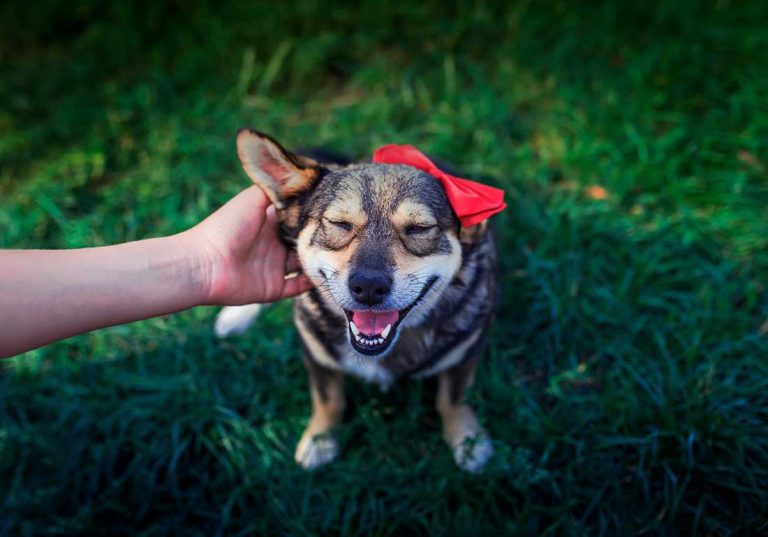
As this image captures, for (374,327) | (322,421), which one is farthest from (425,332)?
(322,421)

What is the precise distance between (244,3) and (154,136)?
138 centimetres

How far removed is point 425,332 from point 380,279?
1.82 ft

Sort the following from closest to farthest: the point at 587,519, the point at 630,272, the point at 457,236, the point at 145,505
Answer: the point at 457,236
the point at 587,519
the point at 145,505
the point at 630,272

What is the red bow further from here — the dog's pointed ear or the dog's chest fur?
the dog's pointed ear

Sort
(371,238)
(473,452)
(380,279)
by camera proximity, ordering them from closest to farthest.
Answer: (380,279) < (371,238) < (473,452)

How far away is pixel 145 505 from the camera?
282 centimetres

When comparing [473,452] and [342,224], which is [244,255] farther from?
[473,452]

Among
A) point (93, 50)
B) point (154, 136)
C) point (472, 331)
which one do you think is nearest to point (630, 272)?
point (472, 331)

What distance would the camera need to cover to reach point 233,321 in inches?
133

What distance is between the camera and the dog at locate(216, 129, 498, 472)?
229 centimetres

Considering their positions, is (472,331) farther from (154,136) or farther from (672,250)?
(154,136)

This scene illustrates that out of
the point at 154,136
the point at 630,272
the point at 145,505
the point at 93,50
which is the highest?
the point at 93,50

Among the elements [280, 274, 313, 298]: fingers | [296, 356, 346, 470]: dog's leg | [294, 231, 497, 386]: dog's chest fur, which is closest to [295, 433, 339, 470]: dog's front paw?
[296, 356, 346, 470]: dog's leg

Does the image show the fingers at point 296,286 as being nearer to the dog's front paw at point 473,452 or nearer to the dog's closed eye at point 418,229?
the dog's closed eye at point 418,229
